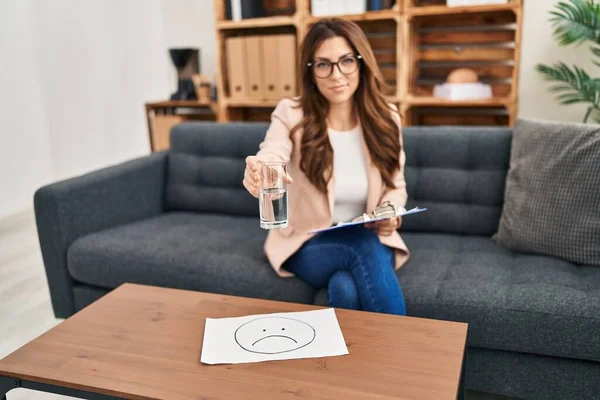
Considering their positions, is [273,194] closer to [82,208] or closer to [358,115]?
[358,115]

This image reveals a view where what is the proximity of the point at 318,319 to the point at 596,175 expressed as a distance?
3.40 feet

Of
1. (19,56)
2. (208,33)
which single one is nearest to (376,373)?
(208,33)

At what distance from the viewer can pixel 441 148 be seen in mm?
2156

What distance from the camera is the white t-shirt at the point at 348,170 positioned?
5.91 feet

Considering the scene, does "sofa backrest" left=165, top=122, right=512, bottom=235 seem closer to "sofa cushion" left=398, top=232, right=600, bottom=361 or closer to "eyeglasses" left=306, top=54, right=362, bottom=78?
"sofa cushion" left=398, top=232, right=600, bottom=361

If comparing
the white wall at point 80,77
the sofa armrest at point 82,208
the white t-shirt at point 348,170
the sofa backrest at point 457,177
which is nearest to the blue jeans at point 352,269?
the white t-shirt at point 348,170

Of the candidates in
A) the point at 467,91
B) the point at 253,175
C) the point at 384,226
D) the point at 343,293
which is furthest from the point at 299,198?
the point at 467,91

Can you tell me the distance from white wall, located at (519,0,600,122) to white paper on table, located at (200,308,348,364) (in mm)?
2010

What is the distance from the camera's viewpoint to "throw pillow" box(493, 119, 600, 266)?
1772 millimetres

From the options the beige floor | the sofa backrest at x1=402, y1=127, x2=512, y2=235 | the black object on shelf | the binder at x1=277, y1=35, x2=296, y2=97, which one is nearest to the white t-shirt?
the sofa backrest at x1=402, y1=127, x2=512, y2=235

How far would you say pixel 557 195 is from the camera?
1.82 m

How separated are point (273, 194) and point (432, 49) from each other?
83.9 inches

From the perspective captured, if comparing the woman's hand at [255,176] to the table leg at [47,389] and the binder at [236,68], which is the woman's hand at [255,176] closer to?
the table leg at [47,389]

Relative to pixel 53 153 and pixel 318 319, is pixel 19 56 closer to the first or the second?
pixel 53 153
